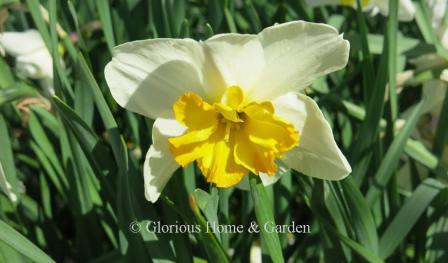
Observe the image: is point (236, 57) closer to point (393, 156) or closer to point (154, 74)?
point (154, 74)

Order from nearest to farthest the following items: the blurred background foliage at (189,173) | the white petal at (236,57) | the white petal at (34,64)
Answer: the white petal at (236,57), the blurred background foliage at (189,173), the white petal at (34,64)

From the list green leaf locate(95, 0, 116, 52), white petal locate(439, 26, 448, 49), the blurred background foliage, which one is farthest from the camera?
white petal locate(439, 26, 448, 49)

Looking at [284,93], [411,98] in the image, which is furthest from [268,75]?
[411,98]

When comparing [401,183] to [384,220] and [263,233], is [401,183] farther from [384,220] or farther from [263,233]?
[263,233]

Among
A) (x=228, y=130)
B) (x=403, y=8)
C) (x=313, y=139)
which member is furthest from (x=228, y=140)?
(x=403, y=8)

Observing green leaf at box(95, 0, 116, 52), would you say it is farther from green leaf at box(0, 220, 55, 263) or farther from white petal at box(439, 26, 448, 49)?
white petal at box(439, 26, 448, 49)

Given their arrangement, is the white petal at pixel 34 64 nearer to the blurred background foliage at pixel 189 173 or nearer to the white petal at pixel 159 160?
the blurred background foliage at pixel 189 173

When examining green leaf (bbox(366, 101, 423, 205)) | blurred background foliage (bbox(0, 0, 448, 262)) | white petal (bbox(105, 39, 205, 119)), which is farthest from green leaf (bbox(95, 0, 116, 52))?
green leaf (bbox(366, 101, 423, 205))

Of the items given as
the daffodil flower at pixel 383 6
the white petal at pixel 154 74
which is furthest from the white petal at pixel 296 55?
the daffodil flower at pixel 383 6
